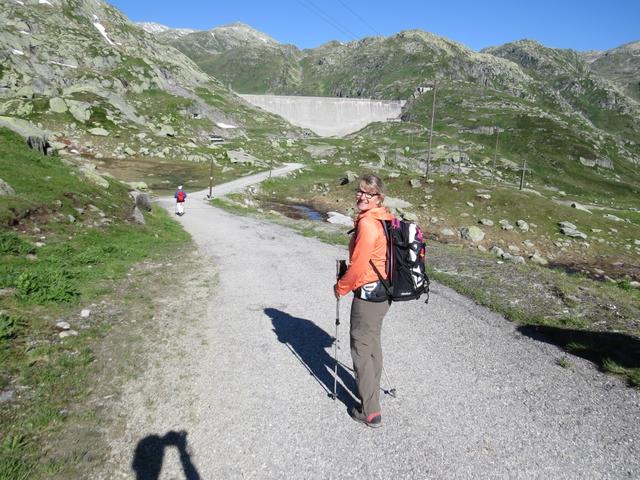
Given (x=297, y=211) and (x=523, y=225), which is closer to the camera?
(x=523, y=225)

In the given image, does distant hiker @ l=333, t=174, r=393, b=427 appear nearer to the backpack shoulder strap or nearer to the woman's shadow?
the backpack shoulder strap

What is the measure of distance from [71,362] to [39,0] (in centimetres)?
21185

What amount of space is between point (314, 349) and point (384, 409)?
8.05 feet

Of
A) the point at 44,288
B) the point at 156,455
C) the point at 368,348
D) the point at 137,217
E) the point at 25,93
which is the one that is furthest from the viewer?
the point at 25,93

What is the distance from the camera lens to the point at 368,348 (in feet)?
19.4

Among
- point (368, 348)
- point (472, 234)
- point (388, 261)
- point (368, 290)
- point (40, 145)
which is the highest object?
point (40, 145)

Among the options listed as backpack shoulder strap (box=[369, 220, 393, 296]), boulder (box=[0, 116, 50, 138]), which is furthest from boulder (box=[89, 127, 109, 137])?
backpack shoulder strap (box=[369, 220, 393, 296])

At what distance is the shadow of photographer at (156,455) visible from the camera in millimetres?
5031

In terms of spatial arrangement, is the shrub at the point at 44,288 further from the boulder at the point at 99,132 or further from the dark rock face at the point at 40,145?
the boulder at the point at 99,132

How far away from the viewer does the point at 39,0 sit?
6196 inches

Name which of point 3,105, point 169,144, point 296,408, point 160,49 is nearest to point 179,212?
point 296,408

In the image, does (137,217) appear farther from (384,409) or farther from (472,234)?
(472,234)

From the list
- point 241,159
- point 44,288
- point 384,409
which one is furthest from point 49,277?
point 241,159

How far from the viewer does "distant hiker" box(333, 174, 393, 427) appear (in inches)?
223
